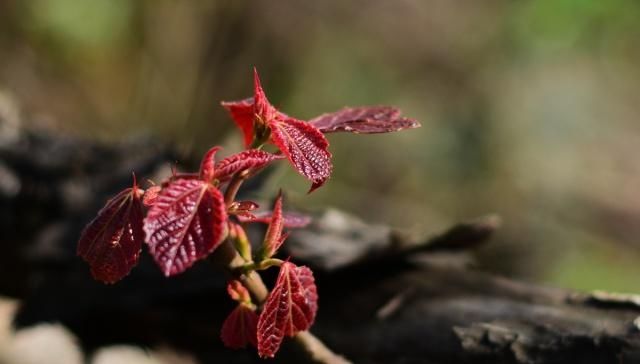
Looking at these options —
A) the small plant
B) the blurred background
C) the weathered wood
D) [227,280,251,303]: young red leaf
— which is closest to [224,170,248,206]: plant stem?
the small plant

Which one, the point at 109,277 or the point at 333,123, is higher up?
the point at 333,123

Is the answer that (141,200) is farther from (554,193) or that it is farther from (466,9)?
(466,9)

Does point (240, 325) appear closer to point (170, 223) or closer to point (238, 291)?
point (238, 291)

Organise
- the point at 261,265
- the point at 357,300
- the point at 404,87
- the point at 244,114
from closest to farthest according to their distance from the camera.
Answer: the point at 261,265 → the point at 244,114 → the point at 357,300 → the point at 404,87

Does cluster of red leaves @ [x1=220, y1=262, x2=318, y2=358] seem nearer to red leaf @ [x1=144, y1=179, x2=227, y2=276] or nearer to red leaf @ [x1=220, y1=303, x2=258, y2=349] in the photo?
red leaf @ [x1=220, y1=303, x2=258, y2=349]

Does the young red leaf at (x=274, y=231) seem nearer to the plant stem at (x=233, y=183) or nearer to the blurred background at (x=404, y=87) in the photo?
the plant stem at (x=233, y=183)

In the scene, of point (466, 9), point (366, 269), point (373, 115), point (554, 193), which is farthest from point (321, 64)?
point (373, 115)

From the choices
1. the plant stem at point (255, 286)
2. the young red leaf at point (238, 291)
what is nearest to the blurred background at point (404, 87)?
the plant stem at point (255, 286)

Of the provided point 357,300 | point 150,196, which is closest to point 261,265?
point 150,196
